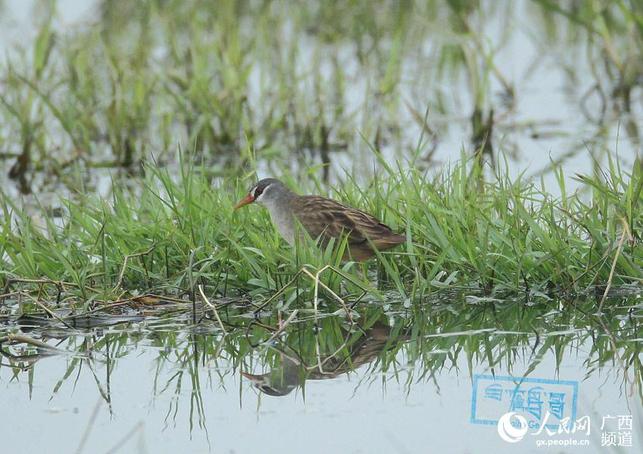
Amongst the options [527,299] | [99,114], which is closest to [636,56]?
[99,114]

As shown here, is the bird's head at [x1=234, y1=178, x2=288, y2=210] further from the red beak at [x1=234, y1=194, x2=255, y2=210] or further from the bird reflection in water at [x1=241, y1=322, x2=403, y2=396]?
the bird reflection in water at [x1=241, y1=322, x2=403, y2=396]

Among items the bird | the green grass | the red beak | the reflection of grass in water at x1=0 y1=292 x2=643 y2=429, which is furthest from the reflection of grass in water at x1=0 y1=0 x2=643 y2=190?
the reflection of grass in water at x1=0 y1=292 x2=643 y2=429

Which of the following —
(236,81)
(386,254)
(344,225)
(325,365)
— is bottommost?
(325,365)

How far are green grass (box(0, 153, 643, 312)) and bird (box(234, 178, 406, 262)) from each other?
4.2 inches

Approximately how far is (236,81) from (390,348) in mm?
5172

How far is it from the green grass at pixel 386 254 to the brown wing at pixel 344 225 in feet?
0.40

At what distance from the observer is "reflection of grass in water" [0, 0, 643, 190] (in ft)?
34.2

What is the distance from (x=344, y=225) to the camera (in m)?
6.88

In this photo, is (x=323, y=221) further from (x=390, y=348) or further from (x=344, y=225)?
(x=390, y=348)

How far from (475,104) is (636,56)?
198cm

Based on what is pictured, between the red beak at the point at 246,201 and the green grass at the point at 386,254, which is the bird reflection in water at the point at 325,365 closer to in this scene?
the green grass at the point at 386,254

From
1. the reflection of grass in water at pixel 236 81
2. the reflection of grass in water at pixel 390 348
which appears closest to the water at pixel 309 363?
the reflection of grass in water at pixel 390 348

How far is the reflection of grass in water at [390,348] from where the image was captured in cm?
553

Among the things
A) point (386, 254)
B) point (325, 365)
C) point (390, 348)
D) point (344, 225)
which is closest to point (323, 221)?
point (344, 225)
